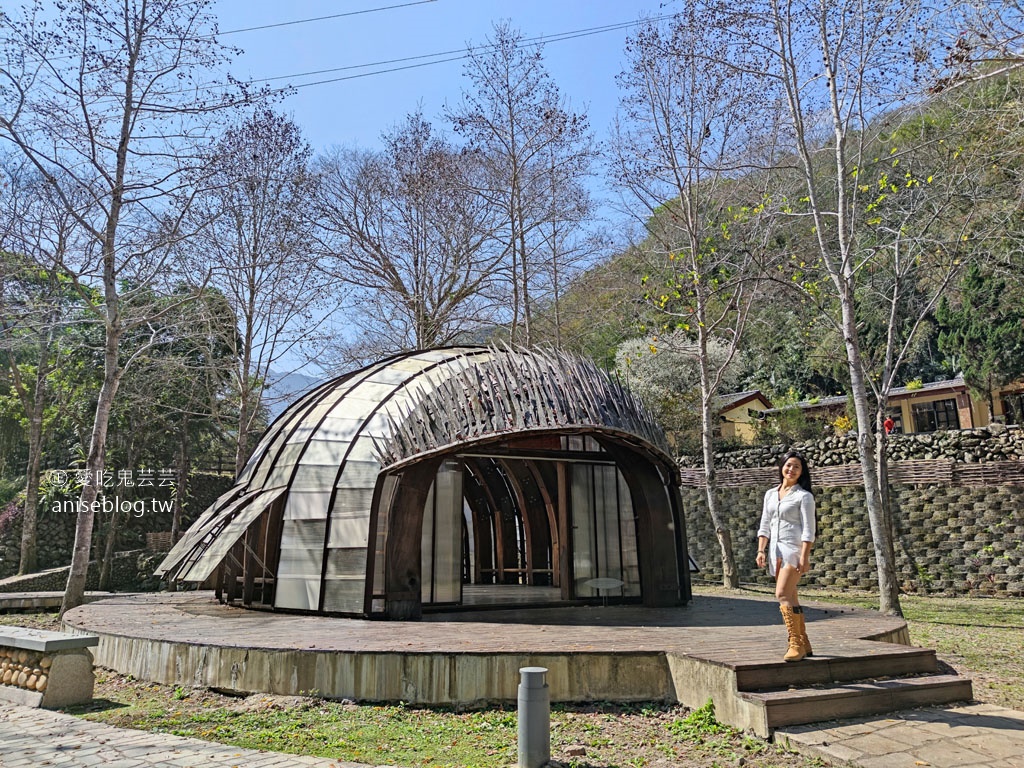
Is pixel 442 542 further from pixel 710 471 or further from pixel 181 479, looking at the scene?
A: pixel 181 479

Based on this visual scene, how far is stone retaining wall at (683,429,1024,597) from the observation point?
1959cm

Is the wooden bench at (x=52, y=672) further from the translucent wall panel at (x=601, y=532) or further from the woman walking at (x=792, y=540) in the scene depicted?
the woman walking at (x=792, y=540)

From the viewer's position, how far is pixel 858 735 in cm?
551

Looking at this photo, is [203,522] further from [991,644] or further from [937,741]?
[991,644]

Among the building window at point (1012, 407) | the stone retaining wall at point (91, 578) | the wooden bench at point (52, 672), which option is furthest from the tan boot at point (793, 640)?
the building window at point (1012, 407)

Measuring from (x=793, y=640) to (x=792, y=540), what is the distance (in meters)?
0.86

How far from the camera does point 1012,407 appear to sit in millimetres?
31641

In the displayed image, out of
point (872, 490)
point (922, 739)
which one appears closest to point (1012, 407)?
point (872, 490)

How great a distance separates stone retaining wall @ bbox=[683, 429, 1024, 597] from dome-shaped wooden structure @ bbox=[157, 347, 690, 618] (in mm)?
11879

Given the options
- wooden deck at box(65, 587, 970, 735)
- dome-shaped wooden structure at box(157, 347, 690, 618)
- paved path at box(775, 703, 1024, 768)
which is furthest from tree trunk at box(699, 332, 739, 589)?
paved path at box(775, 703, 1024, 768)

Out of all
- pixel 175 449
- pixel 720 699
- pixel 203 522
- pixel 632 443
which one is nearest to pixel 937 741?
pixel 720 699

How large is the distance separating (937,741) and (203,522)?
1069cm

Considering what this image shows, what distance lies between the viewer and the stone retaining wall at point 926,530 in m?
19.6

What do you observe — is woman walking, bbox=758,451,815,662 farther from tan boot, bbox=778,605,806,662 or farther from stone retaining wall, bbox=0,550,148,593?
stone retaining wall, bbox=0,550,148,593
